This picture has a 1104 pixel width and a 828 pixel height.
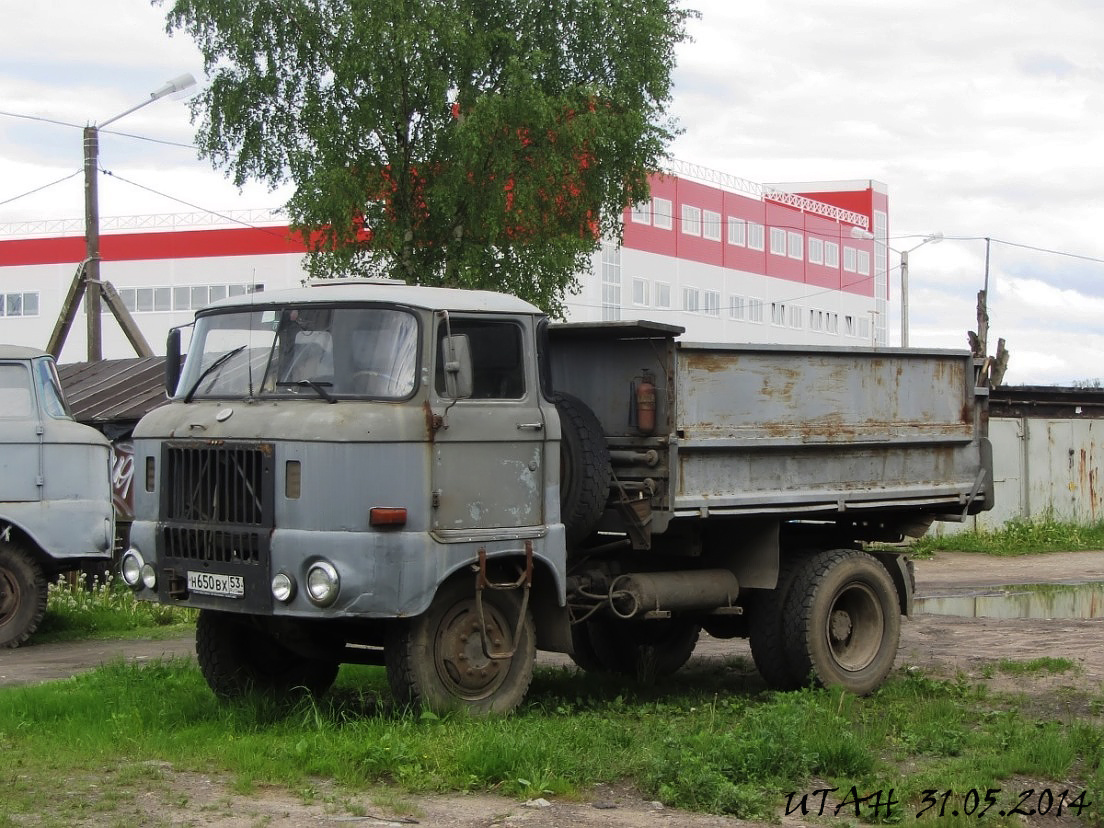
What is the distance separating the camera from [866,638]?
10383mm

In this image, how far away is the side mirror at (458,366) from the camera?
323 inches

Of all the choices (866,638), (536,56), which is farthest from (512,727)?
(536,56)

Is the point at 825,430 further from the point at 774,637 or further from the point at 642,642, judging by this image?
the point at 642,642

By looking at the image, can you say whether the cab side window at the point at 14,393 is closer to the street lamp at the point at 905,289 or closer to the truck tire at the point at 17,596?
the truck tire at the point at 17,596

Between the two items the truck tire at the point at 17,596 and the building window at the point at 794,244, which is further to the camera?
the building window at the point at 794,244

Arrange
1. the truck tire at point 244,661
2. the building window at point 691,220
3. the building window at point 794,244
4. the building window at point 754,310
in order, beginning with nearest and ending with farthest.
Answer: the truck tire at point 244,661 < the building window at point 691,220 < the building window at point 754,310 < the building window at point 794,244

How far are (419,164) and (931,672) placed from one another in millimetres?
22366

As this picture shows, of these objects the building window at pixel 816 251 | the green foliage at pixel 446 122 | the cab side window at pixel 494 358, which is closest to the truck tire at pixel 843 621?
the cab side window at pixel 494 358

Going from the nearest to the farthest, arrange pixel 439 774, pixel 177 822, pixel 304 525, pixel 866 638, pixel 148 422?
1. pixel 177 822
2. pixel 439 774
3. pixel 304 525
4. pixel 148 422
5. pixel 866 638

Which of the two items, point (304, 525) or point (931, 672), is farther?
point (931, 672)

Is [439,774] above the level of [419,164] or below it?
below

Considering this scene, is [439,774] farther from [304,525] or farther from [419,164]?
[419,164]

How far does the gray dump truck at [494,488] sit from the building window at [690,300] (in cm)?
5472

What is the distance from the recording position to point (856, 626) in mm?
10422
